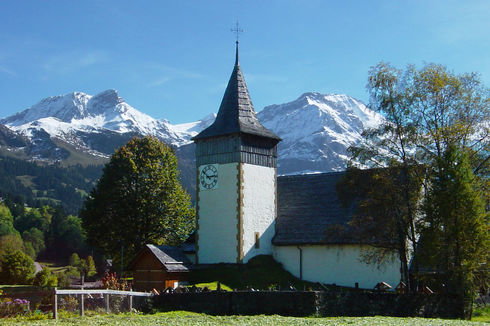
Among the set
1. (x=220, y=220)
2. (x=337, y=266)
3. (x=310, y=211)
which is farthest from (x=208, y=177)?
(x=337, y=266)

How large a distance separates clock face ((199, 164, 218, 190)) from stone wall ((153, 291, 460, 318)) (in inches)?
634

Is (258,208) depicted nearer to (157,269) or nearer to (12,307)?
(157,269)

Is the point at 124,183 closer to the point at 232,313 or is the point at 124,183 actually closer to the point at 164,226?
the point at 164,226

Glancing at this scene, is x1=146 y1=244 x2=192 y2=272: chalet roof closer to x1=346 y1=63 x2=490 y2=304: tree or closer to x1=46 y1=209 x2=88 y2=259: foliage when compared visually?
x1=346 y1=63 x2=490 y2=304: tree

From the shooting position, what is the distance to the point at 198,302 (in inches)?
1320

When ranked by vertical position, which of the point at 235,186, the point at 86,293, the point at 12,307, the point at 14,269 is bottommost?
the point at 14,269

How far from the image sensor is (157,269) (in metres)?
46.5

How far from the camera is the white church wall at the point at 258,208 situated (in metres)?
47.7

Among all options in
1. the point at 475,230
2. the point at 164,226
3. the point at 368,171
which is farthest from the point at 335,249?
the point at 164,226

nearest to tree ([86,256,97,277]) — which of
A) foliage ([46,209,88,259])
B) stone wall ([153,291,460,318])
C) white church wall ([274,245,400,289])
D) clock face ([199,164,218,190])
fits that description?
foliage ([46,209,88,259])

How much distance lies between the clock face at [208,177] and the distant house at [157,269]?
597cm

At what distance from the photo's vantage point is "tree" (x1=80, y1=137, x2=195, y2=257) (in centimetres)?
5738

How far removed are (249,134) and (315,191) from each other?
7.37 m

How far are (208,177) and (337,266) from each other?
12039 mm
